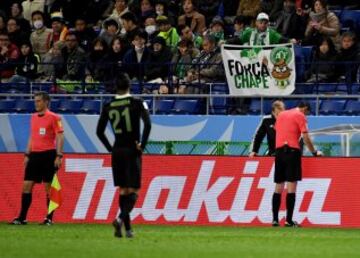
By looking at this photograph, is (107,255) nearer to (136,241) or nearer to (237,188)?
(136,241)

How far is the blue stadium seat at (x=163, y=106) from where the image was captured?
27094 mm

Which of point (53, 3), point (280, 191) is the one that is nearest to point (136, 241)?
point (280, 191)

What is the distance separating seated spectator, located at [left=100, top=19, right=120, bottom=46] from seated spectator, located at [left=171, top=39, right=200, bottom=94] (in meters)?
2.10

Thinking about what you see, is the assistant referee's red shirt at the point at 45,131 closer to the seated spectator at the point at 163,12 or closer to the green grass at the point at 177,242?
the green grass at the point at 177,242

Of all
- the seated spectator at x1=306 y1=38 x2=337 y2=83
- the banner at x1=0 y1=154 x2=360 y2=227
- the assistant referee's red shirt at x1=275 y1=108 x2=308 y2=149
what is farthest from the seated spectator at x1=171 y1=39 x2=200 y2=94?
the assistant referee's red shirt at x1=275 y1=108 x2=308 y2=149

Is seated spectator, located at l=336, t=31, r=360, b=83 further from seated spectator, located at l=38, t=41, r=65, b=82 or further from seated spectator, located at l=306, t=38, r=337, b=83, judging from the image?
seated spectator, located at l=38, t=41, r=65, b=82

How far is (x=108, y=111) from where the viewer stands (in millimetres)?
17922

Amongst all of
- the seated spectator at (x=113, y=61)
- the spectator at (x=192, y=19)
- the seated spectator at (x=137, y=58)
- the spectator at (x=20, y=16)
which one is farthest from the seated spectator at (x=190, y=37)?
the spectator at (x=20, y=16)

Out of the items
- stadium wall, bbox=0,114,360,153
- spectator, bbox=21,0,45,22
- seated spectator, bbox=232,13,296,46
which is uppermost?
seated spectator, bbox=232,13,296,46

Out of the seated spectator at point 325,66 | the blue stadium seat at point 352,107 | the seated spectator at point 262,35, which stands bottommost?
the blue stadium seat at point 352,107

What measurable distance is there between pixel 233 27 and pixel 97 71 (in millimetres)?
3113

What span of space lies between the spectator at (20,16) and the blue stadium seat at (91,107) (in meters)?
3.88

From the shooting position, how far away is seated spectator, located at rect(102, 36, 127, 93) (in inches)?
1094

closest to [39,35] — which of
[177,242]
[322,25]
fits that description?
[322,25]
